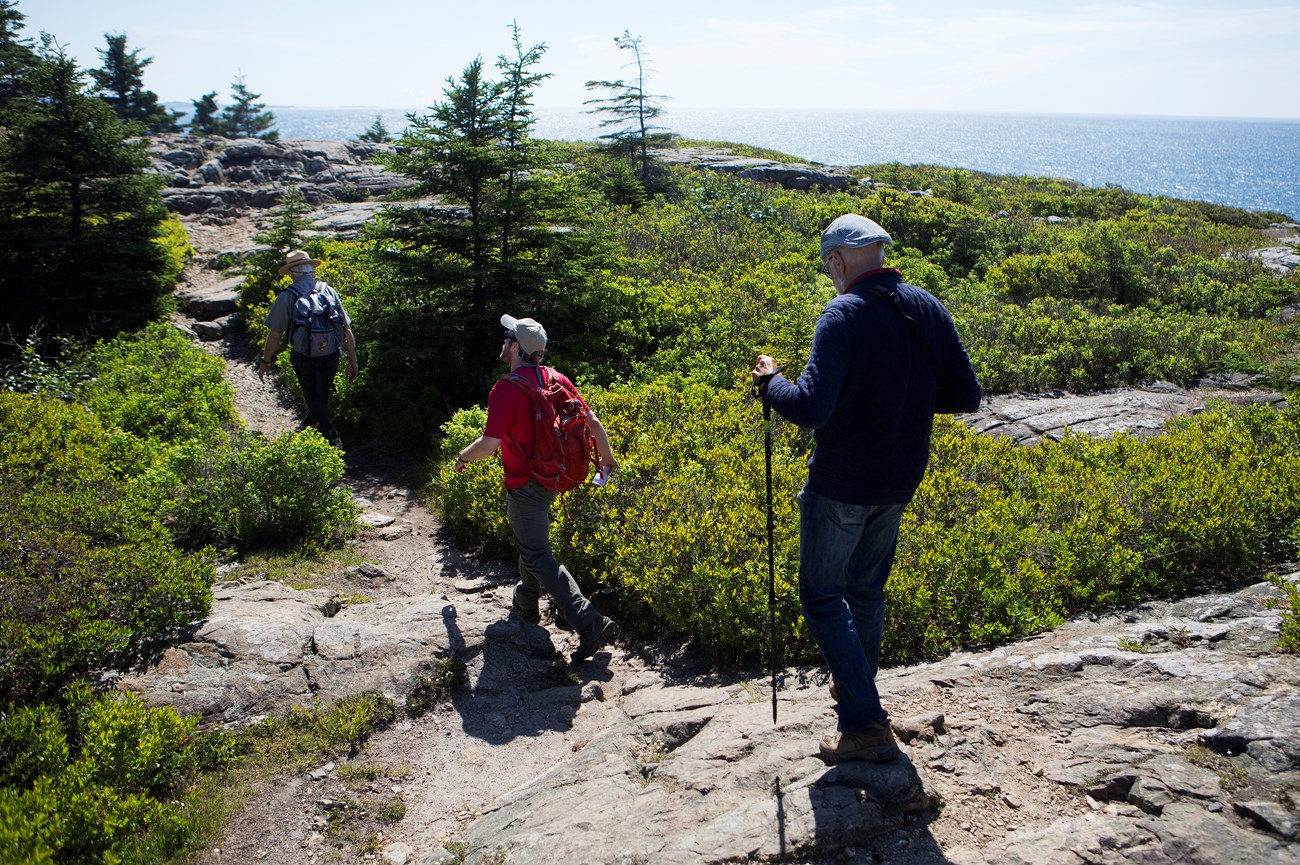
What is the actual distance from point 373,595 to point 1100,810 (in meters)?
5.36

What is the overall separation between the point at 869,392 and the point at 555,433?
234cm

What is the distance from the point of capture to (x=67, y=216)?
14031mm

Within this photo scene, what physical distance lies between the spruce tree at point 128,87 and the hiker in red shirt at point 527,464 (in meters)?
40.5

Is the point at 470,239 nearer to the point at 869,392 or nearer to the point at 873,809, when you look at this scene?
the point at 869,392

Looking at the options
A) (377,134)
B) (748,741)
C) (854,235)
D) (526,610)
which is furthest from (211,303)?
(377,134)

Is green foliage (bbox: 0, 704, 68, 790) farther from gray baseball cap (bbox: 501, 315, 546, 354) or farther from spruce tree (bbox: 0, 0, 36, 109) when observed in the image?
spruce tree (bbox: 0, 0, 36, 109)

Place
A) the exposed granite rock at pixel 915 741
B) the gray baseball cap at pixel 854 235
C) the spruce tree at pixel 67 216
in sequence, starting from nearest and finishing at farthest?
1. the exposed granite rock at pixel 915 741
2. the gray baseball cap at pixel 854 235
3. the spruce tree at pixel 67 216

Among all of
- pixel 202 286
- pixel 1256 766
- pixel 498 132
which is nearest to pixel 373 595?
pixel 1256 766

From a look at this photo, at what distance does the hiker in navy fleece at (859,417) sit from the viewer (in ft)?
10.9

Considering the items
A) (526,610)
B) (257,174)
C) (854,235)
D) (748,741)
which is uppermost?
(257,174)

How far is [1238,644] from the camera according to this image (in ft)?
14.2

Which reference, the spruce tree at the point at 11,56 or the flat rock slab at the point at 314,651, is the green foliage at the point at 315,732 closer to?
the flat rock slab at the point at 314,651

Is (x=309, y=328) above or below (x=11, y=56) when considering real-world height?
below

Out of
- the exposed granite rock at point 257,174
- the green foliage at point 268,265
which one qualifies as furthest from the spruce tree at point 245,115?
the green foliage at point 268,265
